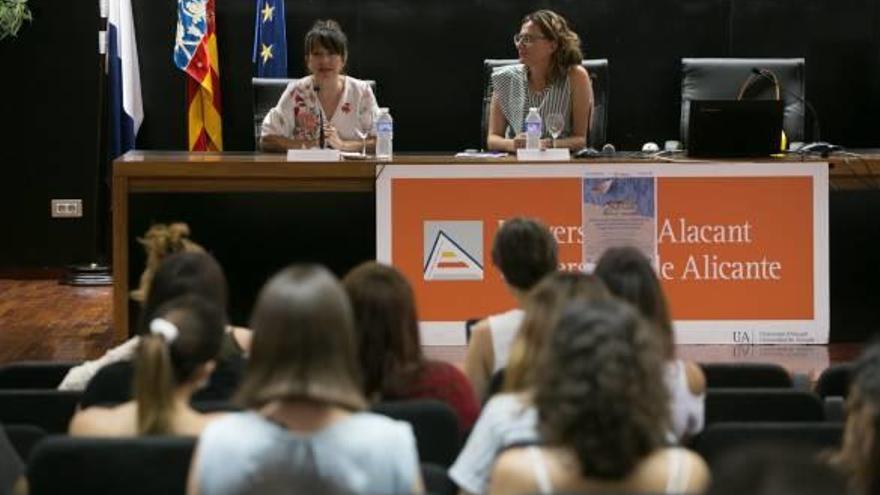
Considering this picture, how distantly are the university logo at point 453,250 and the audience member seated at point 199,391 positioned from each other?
297cm

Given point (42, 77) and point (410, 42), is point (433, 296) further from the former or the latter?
point (42, 77)

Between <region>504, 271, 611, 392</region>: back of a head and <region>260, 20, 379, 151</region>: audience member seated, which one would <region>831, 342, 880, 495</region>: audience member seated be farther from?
<region>260, 20, 379, 151</region>: audience member seated

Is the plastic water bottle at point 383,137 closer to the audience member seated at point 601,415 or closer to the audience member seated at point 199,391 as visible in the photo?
the audience member seated at point 199,391

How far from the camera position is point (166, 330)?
9.90ft

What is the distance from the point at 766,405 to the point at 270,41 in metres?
6.16

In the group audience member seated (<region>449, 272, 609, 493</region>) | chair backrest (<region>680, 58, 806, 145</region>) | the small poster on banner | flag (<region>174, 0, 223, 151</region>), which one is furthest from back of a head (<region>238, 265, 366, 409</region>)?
A: flag (<region>174, 0, 223, 151</region>)

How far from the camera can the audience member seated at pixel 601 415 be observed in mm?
2471

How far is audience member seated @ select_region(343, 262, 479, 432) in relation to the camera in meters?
3.49

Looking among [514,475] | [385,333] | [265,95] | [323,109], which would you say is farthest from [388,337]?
[265,95]

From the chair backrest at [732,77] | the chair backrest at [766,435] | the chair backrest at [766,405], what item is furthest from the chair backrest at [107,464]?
the chair backrest at [732,77]

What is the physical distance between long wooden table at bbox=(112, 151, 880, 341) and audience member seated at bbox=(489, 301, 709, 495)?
4324 mm

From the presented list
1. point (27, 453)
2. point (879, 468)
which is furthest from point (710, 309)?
point (879, 468)

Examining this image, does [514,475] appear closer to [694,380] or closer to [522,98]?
[694,380]

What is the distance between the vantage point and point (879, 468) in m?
2.42
